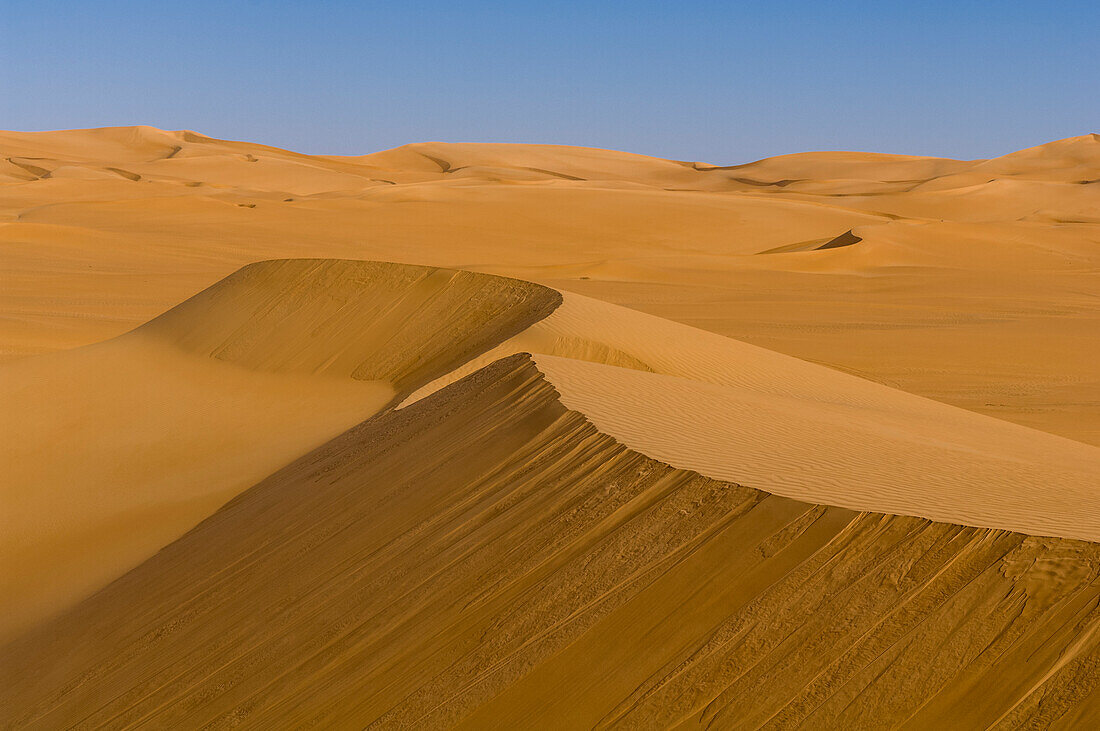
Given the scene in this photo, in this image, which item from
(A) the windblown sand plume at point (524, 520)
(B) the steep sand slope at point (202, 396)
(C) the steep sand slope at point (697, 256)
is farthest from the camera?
(C) the steep sand slope at point (697, 256)

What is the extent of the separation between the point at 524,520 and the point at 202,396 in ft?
30.3

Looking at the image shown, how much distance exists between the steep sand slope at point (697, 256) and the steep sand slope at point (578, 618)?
996cm

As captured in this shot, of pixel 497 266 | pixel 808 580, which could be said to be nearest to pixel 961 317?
pixel 497 266

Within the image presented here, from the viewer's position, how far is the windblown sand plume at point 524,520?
15.0 feet

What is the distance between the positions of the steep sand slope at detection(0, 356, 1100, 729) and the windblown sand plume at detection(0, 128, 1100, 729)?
0.02 metres

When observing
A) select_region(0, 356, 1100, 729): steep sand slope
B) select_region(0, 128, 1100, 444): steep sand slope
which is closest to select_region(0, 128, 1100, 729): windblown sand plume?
select_region(0, 356, 1100, 729): steep sand slope

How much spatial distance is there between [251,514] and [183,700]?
2.76 m

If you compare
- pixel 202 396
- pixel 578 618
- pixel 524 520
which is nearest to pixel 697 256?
pixel 202 396

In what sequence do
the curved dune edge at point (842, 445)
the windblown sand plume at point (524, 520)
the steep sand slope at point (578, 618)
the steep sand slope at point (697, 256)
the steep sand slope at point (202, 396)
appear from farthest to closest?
the steep sand slope at point (697, 256), the steep sand slope at point (202, 396), the curved dune edge at point (842, 445), the windblown sand plume at point (524, 520), the steep sand slope at point (578, 618)

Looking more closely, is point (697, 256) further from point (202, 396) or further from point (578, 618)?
point (578, 618)

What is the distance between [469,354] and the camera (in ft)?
45.4

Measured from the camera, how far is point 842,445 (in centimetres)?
702

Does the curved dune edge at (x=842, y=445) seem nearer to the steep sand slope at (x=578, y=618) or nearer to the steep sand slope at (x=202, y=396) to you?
the steep sand slope at (x=578, y=618)

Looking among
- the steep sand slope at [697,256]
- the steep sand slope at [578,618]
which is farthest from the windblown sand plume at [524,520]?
the steep sand slope at [697,256]
